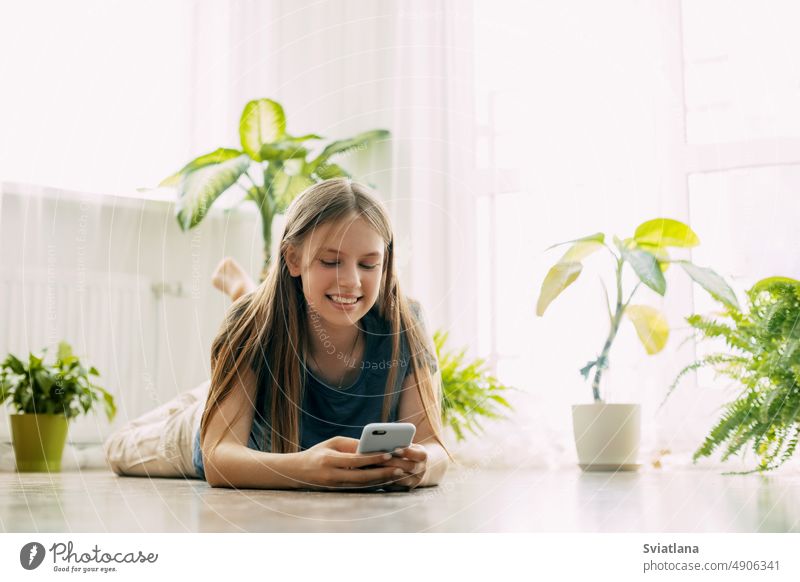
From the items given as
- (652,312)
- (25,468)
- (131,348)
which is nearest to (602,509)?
(652,312)

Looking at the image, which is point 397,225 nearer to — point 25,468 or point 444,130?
point 444,130

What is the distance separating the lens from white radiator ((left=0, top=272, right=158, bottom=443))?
1.76m

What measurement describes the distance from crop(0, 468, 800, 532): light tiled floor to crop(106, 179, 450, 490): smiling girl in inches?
3.6

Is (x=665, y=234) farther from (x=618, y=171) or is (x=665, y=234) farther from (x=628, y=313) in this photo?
(x=618, y=171)

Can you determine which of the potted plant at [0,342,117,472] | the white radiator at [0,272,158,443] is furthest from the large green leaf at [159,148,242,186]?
the potted plant at [0,342,117,472]

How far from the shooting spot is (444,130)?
78.7 inches

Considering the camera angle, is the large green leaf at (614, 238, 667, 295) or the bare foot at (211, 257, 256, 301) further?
the bare foot at (211, 257, 256, 301)

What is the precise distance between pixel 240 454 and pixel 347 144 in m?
1.01

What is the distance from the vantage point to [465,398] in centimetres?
167

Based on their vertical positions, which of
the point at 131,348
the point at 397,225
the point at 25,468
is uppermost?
the point at 397,225

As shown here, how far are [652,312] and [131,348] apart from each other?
111cm

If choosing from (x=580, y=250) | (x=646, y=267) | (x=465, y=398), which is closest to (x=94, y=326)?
(x=465, y=398)

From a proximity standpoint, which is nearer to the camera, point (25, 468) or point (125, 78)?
point (25, 468)

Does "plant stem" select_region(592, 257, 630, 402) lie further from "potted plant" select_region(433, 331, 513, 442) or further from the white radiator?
the white radiator
